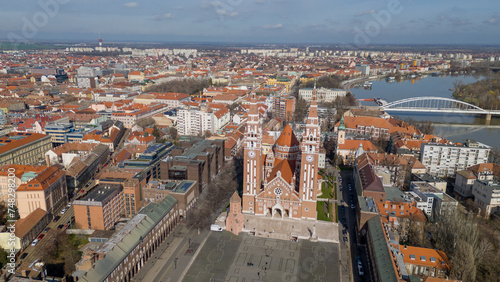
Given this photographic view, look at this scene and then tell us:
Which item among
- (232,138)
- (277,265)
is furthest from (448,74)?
(277,265)

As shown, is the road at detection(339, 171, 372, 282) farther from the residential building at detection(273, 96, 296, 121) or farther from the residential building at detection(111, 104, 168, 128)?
the residential building at detection(111, 104, 168, 128)

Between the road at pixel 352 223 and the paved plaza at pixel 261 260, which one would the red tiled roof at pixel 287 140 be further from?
the paved plaza at pixel 261 260

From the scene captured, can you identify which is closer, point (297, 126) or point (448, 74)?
point (297, 126)

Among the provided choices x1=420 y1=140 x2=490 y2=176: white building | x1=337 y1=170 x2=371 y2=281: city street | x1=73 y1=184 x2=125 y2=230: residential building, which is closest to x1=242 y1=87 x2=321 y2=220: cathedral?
x1=337 y1=170 x2=371 y2=281: city street

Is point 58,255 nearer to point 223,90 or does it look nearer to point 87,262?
point 87,262

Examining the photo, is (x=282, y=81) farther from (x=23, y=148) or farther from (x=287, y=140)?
(x=23, y=148)

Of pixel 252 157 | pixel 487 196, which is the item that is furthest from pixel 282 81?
pixel 487 196

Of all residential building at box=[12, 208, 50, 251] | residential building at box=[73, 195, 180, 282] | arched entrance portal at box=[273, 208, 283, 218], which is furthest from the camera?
arched entrance portal at box=[273, 208, 283, 218]
